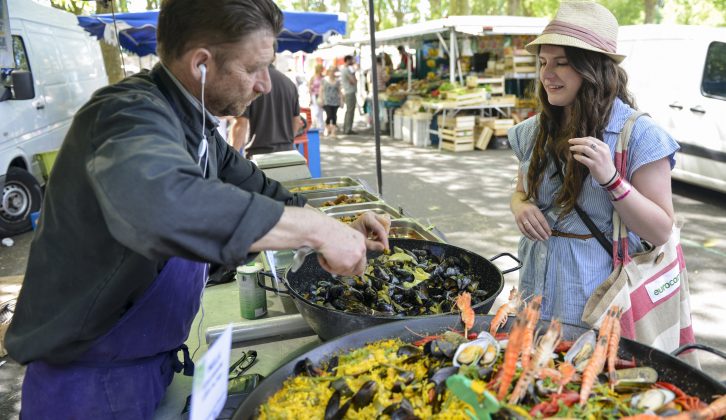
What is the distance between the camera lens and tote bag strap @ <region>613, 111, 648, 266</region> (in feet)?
6.98

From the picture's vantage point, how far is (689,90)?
319 inches

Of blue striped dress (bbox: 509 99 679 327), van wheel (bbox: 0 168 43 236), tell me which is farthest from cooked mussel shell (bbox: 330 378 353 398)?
van wheel (bbox: 0 168 43 236)

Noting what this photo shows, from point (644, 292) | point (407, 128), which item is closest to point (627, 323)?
point (644, 292)

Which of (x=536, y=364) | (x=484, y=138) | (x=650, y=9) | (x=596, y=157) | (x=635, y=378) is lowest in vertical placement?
(x=484, y=138)

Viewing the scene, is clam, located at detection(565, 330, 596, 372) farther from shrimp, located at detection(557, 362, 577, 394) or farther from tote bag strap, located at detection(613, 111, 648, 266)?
tote bag strap, located at detection(613, 111, 648, 266)

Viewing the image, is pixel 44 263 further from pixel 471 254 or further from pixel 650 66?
pixel 650 66

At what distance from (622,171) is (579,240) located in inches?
13.3

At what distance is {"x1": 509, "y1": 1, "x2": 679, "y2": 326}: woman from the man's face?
1.16 meters

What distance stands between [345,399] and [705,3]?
28805 mm

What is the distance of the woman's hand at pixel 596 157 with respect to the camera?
196 centimetres

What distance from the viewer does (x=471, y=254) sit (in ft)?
7.88

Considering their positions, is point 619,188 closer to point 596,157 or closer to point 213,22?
point 596,157

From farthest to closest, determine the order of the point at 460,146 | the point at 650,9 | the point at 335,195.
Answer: the point at 650,9 < the point at 460,146 < the point at 335,195

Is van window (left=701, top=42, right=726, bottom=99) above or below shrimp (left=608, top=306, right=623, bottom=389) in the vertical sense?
above
